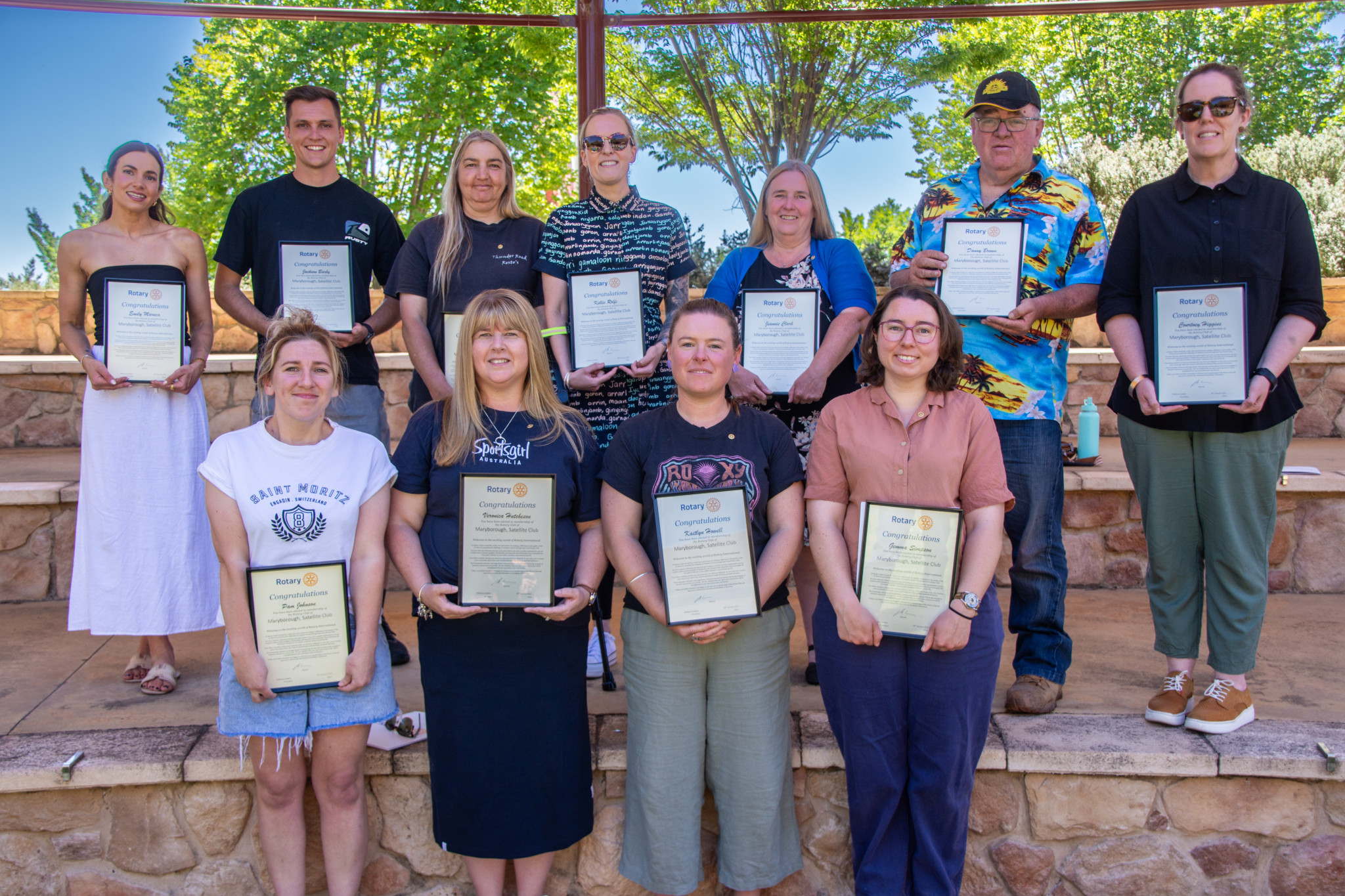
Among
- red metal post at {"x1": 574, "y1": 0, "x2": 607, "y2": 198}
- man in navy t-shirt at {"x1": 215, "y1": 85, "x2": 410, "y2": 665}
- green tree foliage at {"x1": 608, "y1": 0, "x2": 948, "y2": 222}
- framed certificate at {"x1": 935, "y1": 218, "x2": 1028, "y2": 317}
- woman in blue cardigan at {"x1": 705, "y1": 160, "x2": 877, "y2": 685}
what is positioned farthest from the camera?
green tree foliage at {"x1": 608, "y1": 0, "x2": 948, "y2": 222}

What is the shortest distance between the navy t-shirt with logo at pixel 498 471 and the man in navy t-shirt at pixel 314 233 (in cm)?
92

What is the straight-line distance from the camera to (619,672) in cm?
340

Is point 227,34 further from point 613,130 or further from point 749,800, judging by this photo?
point 749,800

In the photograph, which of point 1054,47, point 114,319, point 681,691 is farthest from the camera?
point 1054,47

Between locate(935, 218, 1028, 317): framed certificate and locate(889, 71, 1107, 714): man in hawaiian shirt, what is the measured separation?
1.8 inches

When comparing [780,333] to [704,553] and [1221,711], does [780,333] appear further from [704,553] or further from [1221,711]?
[1221,711]

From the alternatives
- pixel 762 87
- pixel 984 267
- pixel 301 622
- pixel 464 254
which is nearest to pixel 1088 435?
pixel 984 267

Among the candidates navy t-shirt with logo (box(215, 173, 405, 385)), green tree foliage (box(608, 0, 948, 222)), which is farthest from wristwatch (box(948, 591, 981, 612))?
green tree foliage (box(608, 0, 948, 222))

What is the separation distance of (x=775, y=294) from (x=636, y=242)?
0.52m

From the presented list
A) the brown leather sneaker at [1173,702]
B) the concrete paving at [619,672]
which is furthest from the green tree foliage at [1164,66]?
the brown leather sneaker at [1173,702]

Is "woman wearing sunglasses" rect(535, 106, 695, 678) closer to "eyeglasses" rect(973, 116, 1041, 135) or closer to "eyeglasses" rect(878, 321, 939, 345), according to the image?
"eyeglasses" rect(878, 321, 939, 345)

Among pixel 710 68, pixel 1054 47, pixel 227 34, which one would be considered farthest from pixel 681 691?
pixel 1054 47

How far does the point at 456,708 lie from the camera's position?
2.43 m

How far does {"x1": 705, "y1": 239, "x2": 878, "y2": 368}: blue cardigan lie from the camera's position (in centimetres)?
301
